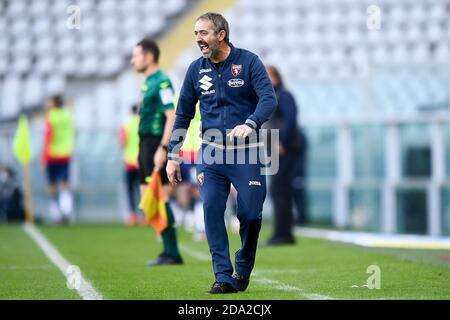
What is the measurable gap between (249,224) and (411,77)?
13179 mm

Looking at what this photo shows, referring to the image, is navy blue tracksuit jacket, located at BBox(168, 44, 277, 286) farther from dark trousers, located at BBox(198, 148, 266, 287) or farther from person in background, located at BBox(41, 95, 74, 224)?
person in background, located at BBox(41, 95, 74, 224)

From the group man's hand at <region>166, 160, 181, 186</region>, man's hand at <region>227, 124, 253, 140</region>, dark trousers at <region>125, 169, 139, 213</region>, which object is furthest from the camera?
dark trousers at <region>125, 169, 139, 213</region>

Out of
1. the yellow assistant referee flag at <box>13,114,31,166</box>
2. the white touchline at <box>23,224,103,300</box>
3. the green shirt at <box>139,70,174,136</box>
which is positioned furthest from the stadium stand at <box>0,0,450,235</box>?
the green shirt at <box>139,70,174,136</box>

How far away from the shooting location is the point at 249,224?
7.76m

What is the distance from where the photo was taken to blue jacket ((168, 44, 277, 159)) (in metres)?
7.73

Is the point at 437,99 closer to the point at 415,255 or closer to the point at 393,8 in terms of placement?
the point at 393,8

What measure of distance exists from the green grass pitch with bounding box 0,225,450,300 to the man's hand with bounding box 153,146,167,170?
912 millimetres

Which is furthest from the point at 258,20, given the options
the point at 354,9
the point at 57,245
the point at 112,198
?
the point at 57,245

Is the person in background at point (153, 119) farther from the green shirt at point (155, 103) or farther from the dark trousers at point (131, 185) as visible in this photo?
the dark trousers at point (131, 185)

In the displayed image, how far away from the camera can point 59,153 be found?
19.0 metres

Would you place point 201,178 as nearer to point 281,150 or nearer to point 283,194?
point 281,150

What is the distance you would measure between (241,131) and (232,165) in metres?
0.47

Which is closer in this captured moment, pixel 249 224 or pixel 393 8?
pixel 249 224

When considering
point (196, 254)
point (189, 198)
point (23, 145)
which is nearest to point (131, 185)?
point (189, 198)
